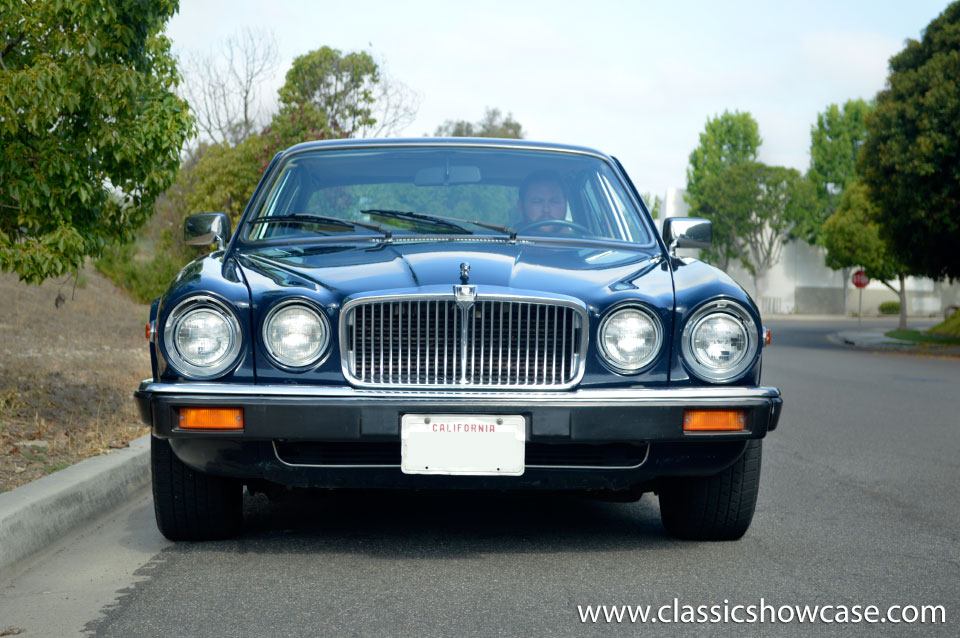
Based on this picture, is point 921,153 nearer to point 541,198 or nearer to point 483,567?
point 541,198

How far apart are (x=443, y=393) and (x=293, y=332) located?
0.57 m

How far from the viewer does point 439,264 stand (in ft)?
13.5

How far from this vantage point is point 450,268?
4051 mm

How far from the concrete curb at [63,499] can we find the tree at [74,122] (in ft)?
4.30

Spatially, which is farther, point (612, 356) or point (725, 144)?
point (725, 144)

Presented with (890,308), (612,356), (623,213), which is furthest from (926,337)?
(890,308)

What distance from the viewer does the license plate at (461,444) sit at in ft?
12.4

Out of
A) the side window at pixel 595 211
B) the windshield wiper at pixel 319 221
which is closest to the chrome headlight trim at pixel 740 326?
the side window at pixel 595 211

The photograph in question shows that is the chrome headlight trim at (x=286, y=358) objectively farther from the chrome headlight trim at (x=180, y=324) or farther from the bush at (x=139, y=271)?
the bush at (x=139, y=271)

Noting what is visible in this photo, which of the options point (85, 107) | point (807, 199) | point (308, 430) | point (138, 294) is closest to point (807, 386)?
point (85, 107)

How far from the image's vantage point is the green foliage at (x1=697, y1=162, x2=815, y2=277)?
65312 mm

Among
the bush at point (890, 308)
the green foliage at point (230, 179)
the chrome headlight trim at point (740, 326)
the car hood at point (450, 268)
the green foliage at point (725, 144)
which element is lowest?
the bush at point (890, 308)

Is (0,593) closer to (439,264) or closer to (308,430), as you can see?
(308,430)

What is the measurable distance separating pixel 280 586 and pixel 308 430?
524 millimetres
